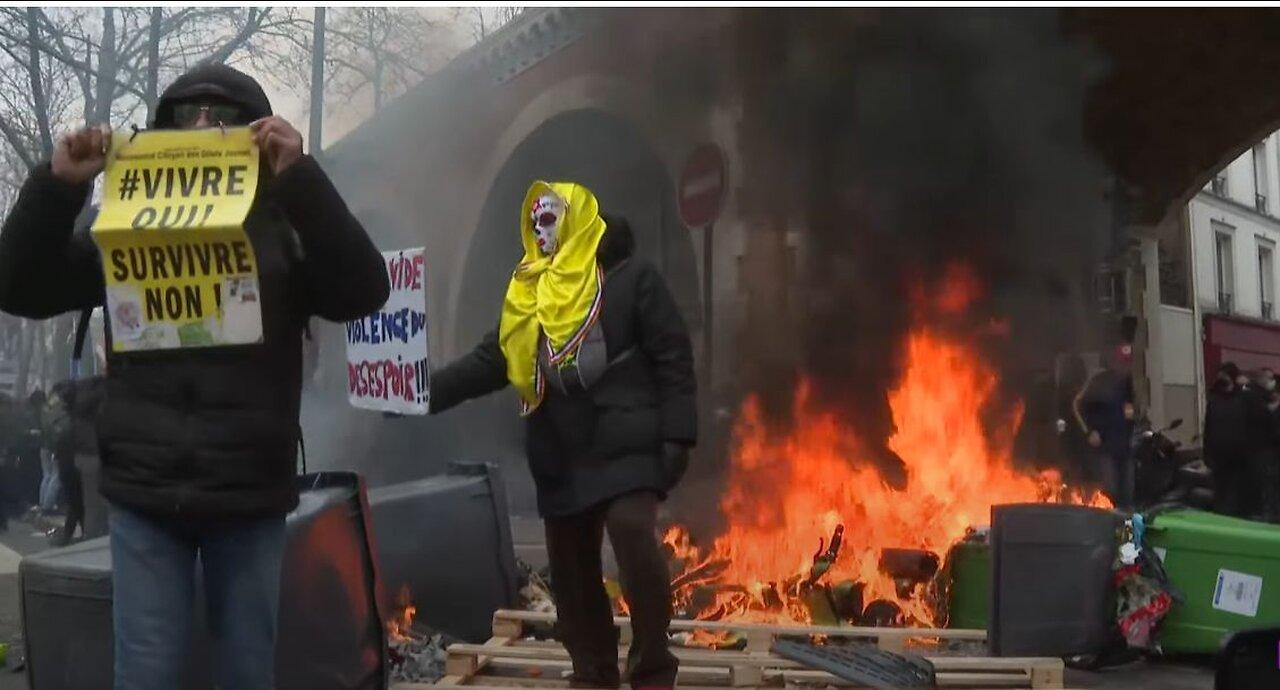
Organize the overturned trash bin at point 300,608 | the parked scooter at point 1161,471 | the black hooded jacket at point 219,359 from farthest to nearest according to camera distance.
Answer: the parked scooter at point 1161,471, the overturned trash bin at point 300,608, the black hooded jacket at point 219,359

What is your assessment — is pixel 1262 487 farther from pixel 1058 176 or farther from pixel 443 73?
pixel 443 73

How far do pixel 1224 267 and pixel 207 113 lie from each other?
14.3 meters

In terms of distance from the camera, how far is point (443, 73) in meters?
12.4

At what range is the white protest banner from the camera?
3.83 m

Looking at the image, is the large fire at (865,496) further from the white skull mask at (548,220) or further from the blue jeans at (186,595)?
the blue jeans at (186,595)

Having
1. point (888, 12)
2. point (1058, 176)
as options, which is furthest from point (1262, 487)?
point (888, 12)

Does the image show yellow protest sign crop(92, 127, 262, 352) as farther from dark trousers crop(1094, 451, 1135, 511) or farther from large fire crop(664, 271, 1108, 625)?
dark trousers crop(1094, 451, 1135, 511)

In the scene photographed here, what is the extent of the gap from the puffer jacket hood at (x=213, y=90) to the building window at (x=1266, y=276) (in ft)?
47.4

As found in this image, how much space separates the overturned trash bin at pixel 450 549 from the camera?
437 cm

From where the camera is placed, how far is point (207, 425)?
7.18ft

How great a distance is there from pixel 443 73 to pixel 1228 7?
7.30 m

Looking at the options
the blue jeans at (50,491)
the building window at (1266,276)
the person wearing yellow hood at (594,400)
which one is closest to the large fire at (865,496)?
the person wearing yellow hood at (594,400)

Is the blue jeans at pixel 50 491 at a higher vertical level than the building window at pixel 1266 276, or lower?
lower

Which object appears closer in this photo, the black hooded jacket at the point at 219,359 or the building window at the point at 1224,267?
the black hooded jacket at the point at 219,359
